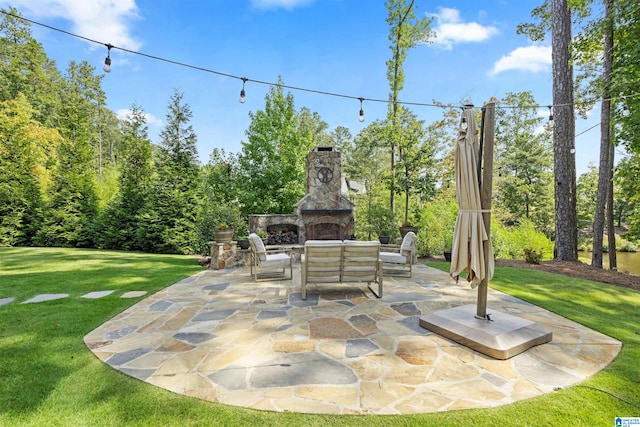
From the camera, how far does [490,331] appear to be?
2773 mm

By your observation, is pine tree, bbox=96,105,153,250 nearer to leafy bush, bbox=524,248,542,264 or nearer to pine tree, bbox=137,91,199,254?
pine tree, bbox=137,91,199,254

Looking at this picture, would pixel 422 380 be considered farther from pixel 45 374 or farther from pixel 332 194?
pixel 332 194

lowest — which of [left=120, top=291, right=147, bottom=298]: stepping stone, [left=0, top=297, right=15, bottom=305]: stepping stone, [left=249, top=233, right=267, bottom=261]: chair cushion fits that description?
[left=120, top=291, right=147, bottom=298]: stepping stone

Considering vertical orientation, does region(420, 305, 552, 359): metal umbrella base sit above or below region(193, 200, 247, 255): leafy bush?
below

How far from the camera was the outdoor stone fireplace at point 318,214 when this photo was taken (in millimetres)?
8977

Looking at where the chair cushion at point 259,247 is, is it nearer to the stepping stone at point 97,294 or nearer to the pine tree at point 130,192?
the stepping stone at point 97,294

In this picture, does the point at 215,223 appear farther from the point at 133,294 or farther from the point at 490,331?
the point at 490,331

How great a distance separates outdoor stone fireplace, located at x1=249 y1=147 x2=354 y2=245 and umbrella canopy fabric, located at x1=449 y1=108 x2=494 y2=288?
6097mm

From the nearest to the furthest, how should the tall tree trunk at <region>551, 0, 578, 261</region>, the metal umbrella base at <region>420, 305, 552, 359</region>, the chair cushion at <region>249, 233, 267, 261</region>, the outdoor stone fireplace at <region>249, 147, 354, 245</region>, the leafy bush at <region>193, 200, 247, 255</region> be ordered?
the metal umbrella base at <region>420, 305, 552, 359</region> → the chair cushion at <region>249, 233, 267, 261</region> → the tall tree trunk at <region>551, 0, 578, 261</region> → the leafy bush at <region>193, 200, 247, 255</region> → the outdoor stone fireplace at <region>249, 147, 354, 245</region>

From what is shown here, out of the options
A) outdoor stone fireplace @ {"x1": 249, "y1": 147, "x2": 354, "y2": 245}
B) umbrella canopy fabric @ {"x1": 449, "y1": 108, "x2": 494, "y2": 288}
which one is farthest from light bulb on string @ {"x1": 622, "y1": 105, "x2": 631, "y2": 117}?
outdoor stone fireplace @ {"x1": 249, "y1": 147, "x2": 354, "y2": 245}

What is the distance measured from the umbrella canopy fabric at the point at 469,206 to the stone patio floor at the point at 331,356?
0.85 m

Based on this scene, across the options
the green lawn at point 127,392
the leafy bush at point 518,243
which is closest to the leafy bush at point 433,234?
the leafy bush at point 518,243

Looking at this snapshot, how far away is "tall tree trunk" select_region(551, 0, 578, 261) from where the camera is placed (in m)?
7.41

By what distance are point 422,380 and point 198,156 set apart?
438 inches
